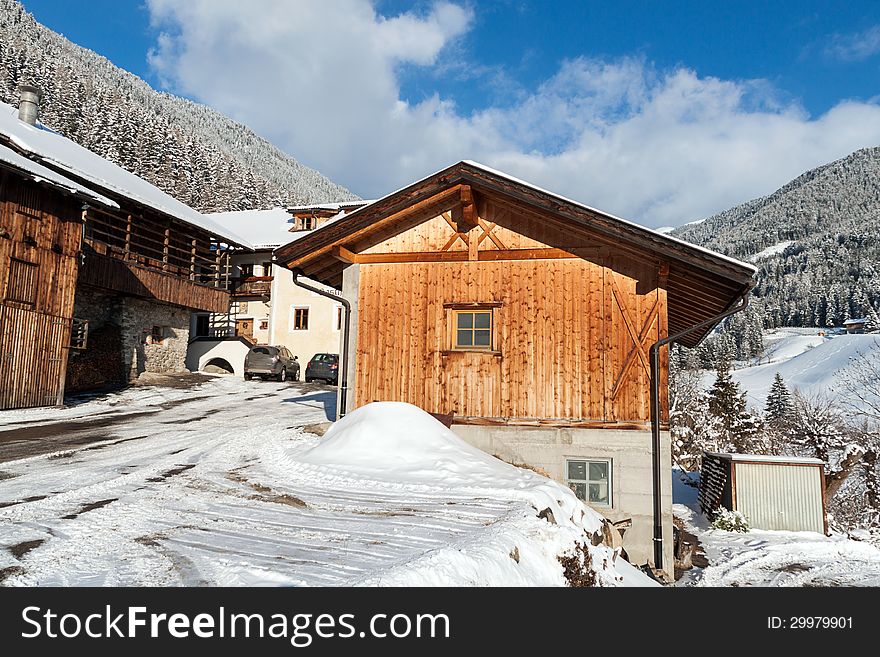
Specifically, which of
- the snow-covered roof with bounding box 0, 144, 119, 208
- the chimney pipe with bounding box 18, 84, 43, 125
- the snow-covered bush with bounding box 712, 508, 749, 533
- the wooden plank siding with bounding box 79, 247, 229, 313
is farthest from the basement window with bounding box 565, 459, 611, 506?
the chimney pipe with bounding box 18, 84, 43, 125

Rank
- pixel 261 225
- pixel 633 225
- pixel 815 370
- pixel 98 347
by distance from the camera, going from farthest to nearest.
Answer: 1. pixel 815 370
2. pixel 261 225
3. pixel 98 347
4. pixel 633 225

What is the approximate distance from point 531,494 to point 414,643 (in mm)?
3905

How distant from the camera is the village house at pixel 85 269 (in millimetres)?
16172

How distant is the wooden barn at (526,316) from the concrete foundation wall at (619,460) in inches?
0.7

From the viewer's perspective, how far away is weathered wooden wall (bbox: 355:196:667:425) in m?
10.3

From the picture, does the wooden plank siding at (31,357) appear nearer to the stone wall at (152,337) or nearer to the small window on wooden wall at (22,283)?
the small window on wooden wall at (22,283)

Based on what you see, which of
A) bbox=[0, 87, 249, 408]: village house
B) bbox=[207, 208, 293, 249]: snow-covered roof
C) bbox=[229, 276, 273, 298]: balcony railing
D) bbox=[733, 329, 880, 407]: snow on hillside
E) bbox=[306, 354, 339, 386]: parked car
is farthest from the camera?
bbox=[733, 329, 880, 407]: snow on hillside

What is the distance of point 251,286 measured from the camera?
117 ft

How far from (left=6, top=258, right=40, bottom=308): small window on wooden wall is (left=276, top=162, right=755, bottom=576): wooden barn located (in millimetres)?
9647

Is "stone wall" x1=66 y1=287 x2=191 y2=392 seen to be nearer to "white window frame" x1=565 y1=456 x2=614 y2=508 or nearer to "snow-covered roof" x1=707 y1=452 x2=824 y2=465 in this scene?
"white window frame" x1=565 y1=456 x2=614 y2=508

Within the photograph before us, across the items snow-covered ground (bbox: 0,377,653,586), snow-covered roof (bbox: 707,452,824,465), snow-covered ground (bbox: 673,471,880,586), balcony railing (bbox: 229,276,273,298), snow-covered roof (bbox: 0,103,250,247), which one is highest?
snow-covered roof (bbox: 0,103,250,247)

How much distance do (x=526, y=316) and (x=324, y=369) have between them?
20.0 metres

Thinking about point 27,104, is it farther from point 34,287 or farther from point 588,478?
point 588,478

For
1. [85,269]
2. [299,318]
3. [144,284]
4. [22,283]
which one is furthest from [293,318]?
[22,283]
